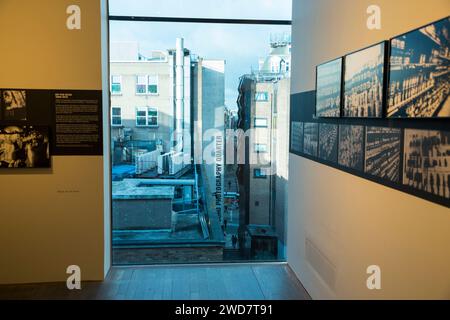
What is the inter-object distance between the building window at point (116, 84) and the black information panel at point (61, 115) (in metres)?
0.38

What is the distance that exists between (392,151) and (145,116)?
2.82 metres

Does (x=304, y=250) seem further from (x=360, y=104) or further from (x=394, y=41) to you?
(x=394, y=41)

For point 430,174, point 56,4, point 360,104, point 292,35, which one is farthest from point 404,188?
point 56,4

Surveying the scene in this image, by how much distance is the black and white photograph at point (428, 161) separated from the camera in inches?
70.8

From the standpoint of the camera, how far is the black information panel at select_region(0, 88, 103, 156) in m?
3.95

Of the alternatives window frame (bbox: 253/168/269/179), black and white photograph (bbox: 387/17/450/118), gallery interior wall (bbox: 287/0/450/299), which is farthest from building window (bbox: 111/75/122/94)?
black and white photograph (bbox: 387/17/450/118)

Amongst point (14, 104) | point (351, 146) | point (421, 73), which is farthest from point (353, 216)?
point (14, 104)

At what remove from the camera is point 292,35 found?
445cm

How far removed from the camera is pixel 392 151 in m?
2.25

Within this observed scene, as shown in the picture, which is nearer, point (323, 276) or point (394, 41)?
point (394, 41)

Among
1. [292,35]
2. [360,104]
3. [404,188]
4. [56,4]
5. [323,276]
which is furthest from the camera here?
[292,35]

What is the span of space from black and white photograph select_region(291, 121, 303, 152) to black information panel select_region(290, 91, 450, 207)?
41cm

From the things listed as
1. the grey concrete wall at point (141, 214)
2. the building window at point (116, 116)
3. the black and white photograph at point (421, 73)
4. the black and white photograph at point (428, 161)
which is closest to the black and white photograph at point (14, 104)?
the building window at point (116, 116)

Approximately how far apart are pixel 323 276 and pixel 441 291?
5.43ft
